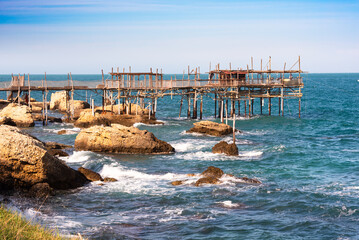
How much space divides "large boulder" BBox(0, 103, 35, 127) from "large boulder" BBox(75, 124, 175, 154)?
17.1 meters

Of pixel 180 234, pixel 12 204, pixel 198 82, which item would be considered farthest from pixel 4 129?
pixel 198 82

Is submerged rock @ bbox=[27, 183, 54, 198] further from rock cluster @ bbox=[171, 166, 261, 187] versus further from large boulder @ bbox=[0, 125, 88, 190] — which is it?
rock cluster @ bbox=[171, 166, 261, 187]

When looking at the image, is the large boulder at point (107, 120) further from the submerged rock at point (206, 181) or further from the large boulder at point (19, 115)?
the submerged rock at point (206, 181)

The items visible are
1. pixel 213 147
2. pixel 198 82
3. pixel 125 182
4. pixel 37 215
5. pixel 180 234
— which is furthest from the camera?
pixel 198 82

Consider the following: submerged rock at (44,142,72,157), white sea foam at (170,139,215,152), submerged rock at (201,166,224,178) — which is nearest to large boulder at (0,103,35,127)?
submerged rock at (44,142,72,157)

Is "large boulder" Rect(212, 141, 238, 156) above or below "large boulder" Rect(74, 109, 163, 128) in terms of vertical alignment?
below

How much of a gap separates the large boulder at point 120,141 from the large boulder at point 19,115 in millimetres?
17147

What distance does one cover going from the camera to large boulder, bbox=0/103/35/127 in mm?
50844

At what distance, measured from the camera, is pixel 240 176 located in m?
28.6

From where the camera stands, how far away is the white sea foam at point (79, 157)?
1298 inches

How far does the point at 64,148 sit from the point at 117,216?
17470mm

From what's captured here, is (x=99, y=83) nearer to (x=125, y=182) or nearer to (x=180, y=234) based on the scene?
(x=125, y=182)

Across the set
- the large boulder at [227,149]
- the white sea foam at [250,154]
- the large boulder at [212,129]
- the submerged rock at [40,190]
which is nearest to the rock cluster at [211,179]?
the submerged rock at [40,190]

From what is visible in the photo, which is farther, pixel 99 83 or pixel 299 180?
pixel 99 83
